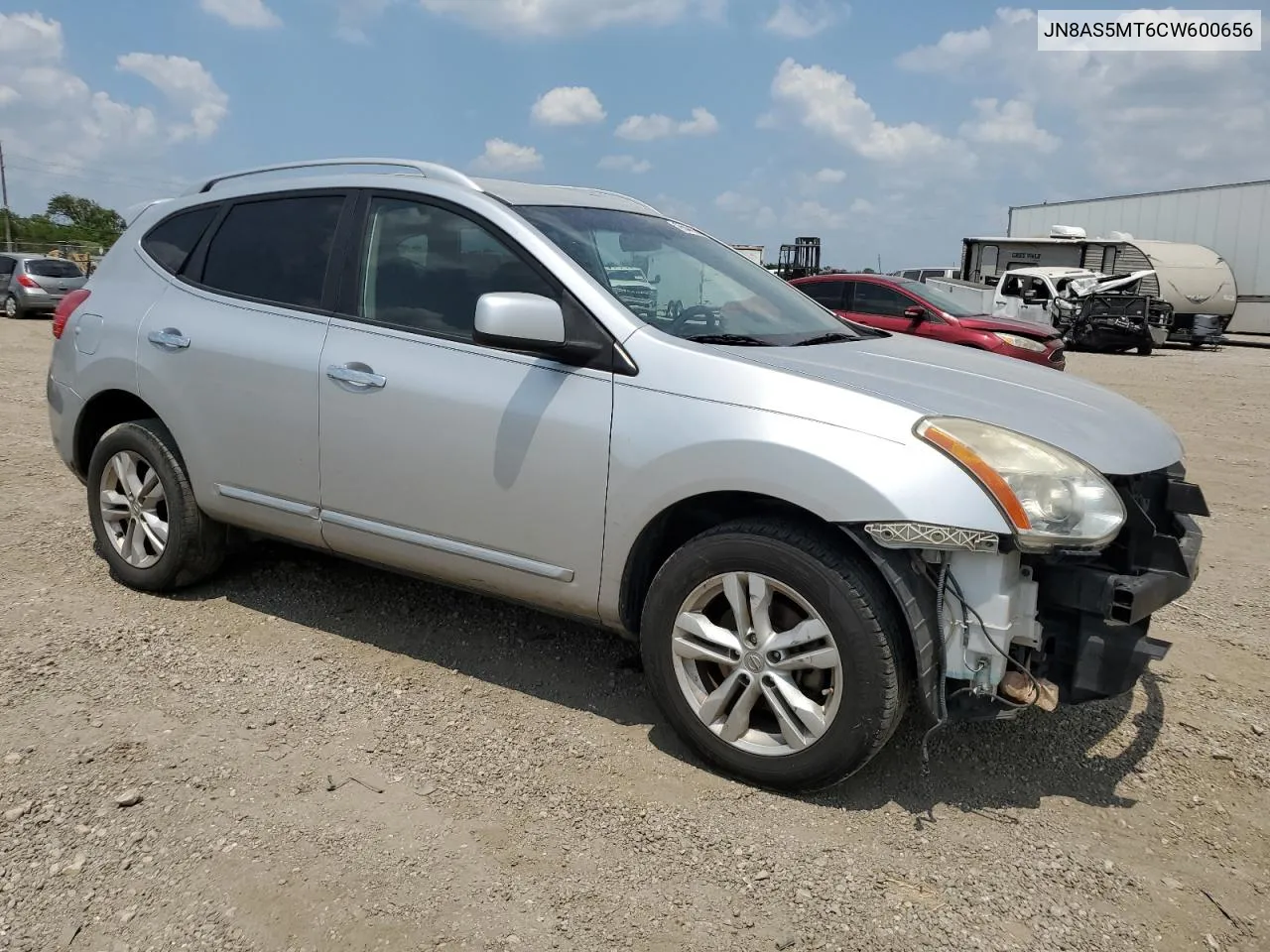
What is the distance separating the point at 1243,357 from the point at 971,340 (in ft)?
41.6

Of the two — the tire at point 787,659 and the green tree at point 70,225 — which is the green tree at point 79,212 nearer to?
the green tree at point 70,225

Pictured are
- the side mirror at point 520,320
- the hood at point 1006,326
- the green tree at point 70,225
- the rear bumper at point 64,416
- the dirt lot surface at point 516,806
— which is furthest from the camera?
the green tree at point 70,225

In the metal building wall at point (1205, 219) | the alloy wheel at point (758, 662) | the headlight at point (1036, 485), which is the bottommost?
the alloy wheel at point (758, 662)

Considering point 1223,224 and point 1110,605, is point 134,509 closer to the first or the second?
point 1110,605

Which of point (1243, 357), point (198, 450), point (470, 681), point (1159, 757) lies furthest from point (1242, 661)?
point (1243, 357)

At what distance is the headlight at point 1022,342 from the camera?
1157cm

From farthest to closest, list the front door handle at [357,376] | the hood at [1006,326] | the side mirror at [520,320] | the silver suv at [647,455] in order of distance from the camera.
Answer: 1. the hood at [1006,326]
2. the front door handle at [357,376]
3. the side mirror at [520,320]
4. the silver suv at [647,455]

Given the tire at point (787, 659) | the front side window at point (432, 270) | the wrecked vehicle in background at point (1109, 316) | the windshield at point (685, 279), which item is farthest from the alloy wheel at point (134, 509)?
the wrecked vehicle in background at point (1109, 316)

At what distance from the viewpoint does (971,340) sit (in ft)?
38.3

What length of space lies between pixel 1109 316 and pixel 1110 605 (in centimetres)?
2021

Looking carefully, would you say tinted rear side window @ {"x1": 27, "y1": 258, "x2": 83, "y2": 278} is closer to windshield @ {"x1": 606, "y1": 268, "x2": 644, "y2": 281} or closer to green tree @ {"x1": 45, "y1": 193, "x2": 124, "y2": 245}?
windshield @ {"x1": 606, "y1": 268, "x2": 644, "y2": 281}

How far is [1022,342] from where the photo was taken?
1170 cm

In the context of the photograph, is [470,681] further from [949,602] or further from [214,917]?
[949,602]

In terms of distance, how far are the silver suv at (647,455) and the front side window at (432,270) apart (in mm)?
14
